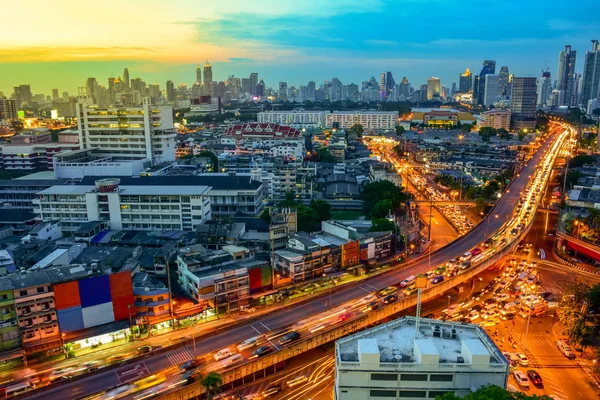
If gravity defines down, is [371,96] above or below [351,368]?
above

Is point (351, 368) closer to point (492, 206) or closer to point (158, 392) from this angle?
point (158, 392)

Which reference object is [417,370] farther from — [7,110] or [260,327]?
[7,110]

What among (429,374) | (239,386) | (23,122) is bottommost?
(239,386)

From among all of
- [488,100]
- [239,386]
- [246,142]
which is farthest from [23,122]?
[488,100]

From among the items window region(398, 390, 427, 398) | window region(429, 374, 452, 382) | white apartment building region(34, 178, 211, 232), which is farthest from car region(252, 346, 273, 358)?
white apartment building region(34, 178, 211, 232)

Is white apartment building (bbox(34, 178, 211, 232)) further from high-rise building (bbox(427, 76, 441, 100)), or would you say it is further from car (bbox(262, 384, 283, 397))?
high-rise building (bbox(427, 76, 441, 100))

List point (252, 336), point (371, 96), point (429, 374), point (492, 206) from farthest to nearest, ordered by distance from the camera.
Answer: point (371, 96)
point (492, 206)
point (252, 336)
point (429, 374)
